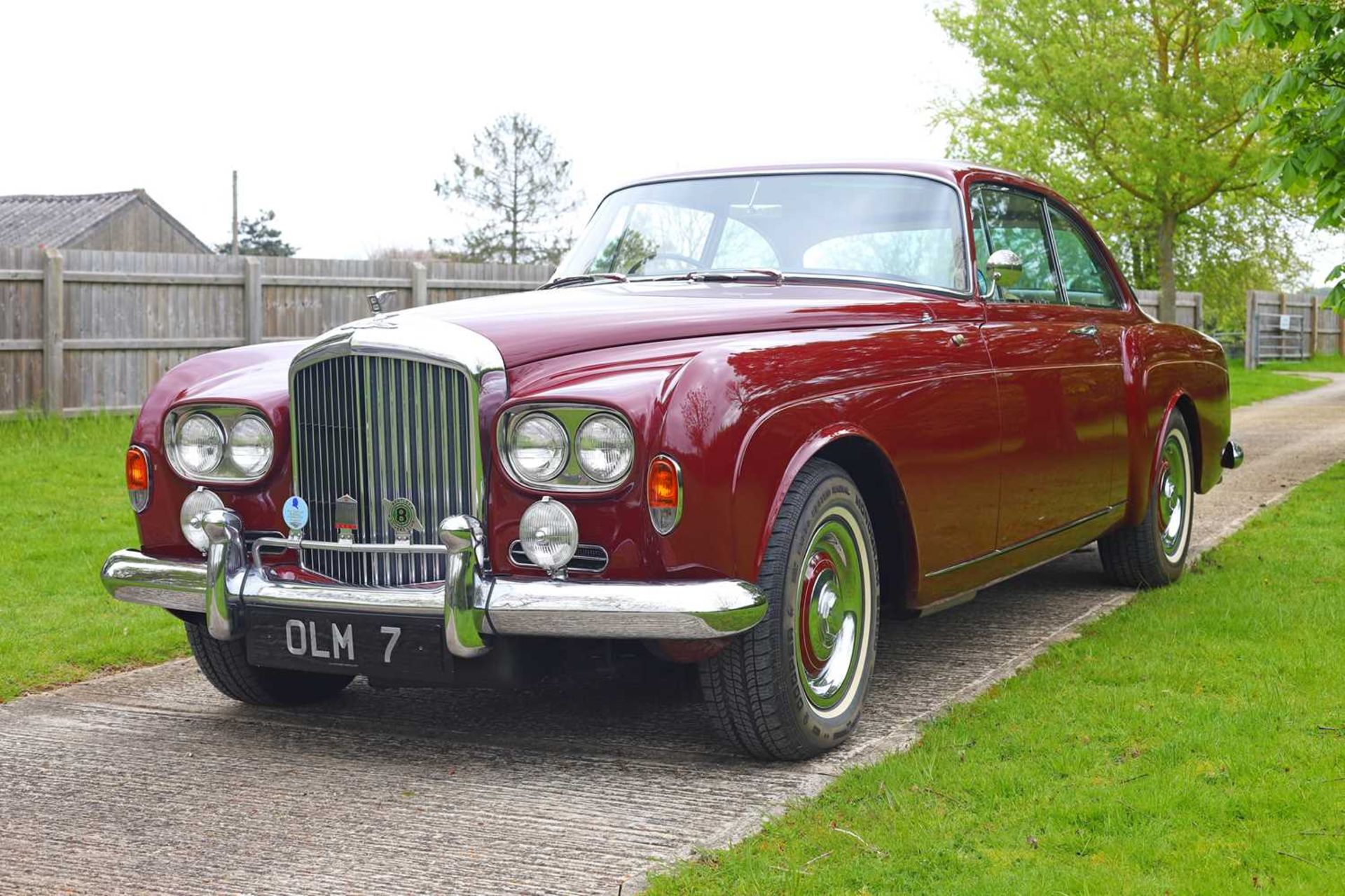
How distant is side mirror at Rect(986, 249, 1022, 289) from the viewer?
5.30m

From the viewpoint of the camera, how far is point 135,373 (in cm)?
1490

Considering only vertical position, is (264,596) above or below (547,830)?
above

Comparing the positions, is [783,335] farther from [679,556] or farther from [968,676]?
[968,676]

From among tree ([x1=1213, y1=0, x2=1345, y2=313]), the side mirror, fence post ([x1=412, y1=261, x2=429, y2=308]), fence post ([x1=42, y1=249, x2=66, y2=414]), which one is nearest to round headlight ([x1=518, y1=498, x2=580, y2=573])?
the side mirror

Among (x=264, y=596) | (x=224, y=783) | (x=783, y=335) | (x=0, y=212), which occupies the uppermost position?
(x=0, y=212)

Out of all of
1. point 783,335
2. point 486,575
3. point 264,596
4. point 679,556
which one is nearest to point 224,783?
point 264,596

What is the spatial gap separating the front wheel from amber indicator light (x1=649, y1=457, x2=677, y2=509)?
0.37m

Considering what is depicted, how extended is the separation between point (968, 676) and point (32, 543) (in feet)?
18.8

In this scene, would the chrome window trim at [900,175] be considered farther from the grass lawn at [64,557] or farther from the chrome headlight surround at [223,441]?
the grass lawn at [64,557]

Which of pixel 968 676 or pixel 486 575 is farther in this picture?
pixel 968 676

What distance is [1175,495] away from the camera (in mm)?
7172

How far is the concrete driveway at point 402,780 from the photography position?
350cm

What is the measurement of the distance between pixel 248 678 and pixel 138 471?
0.78m

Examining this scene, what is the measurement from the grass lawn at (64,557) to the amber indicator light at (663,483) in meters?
2.81
